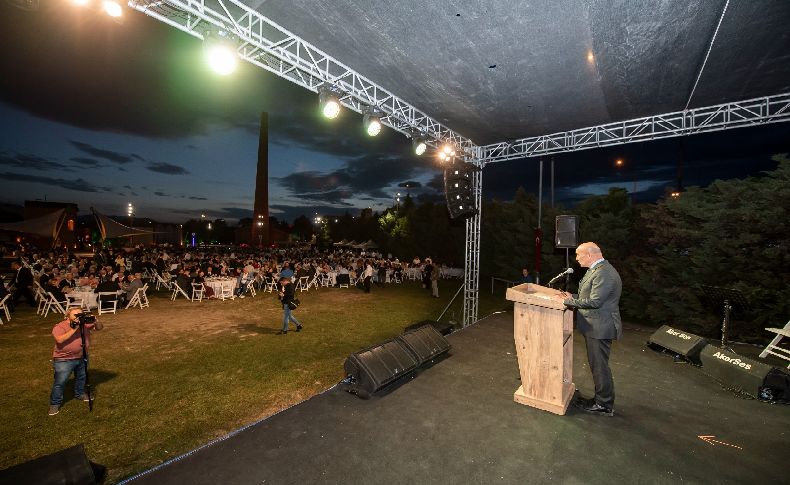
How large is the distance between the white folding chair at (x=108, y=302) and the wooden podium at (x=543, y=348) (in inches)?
475

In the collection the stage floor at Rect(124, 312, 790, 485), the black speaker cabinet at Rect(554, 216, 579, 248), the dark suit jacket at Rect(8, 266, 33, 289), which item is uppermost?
the black speaker cabinet at Rect(554, 216, 579, 248)

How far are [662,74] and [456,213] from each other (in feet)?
15.5

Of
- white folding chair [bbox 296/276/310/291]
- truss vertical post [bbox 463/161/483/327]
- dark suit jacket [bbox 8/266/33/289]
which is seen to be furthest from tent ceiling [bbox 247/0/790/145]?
dark suit jacket [bbox 8/266/33/289]

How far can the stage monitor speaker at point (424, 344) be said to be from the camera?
541 cm

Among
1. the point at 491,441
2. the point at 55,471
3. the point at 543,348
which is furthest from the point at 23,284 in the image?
the point at 543,348

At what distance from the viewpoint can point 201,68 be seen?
17.1 feet

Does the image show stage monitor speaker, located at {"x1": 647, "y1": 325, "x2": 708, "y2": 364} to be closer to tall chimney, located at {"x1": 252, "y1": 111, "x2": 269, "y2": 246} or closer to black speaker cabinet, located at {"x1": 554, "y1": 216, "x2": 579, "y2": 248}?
black speaker cabinet, located at {"x1": 554, "y1": 216, "x2": 579, "y2": 248}

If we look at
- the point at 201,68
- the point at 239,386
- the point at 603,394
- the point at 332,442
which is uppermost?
the point at 201,68

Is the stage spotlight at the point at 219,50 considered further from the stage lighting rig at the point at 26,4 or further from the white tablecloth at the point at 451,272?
the white tablecloth at the point at 451,272

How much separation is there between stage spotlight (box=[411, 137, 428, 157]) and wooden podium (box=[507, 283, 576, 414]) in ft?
16.5

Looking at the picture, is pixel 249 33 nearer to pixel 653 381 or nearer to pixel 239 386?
pixel 239 386

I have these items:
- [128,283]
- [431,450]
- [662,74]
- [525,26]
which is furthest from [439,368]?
[128,283]

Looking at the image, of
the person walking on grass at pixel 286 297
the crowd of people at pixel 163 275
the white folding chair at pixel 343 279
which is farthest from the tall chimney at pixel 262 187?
the person walking on grass at pixel 286 297

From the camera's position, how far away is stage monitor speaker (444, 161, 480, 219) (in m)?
8.73
